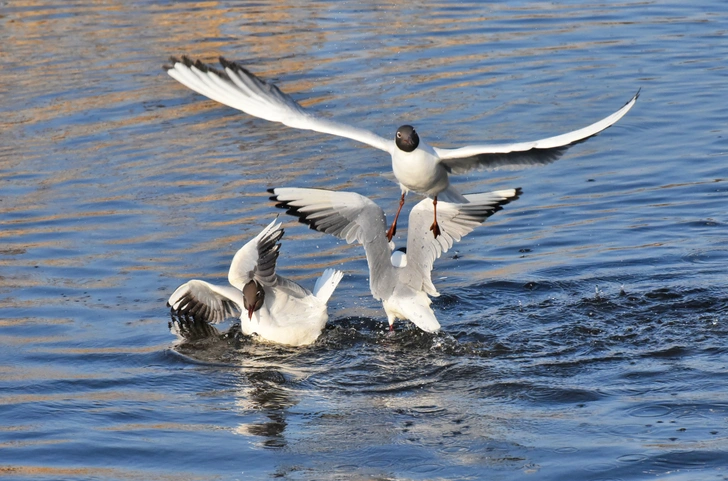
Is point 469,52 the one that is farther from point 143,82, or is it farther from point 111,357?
point 111,357

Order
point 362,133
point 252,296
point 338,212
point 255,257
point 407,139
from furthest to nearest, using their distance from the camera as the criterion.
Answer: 1. point 255,257
2. point 252,296
3. point 338,212
4. point 362,133
5. point 407,139

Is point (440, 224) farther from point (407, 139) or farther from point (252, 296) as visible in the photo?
point (252, 296)

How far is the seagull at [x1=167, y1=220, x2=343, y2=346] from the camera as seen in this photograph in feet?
27.7

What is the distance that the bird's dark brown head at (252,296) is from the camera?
8.43 metres

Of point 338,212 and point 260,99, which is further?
point 338,212

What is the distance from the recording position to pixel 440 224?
854 cm

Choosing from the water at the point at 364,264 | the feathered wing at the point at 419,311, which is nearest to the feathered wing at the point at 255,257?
the water at the point at 364,264

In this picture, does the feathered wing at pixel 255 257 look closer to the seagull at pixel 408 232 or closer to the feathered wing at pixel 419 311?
the seagull at pixel 408 232

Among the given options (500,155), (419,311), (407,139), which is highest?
(407,139)

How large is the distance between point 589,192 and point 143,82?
7133 millimetres

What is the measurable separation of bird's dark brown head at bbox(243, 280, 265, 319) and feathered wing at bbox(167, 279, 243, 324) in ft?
0.52

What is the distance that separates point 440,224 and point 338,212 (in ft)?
2.74

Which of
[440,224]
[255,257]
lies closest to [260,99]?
[255,257]

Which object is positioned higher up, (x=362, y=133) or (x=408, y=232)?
(x=362, y=133)
